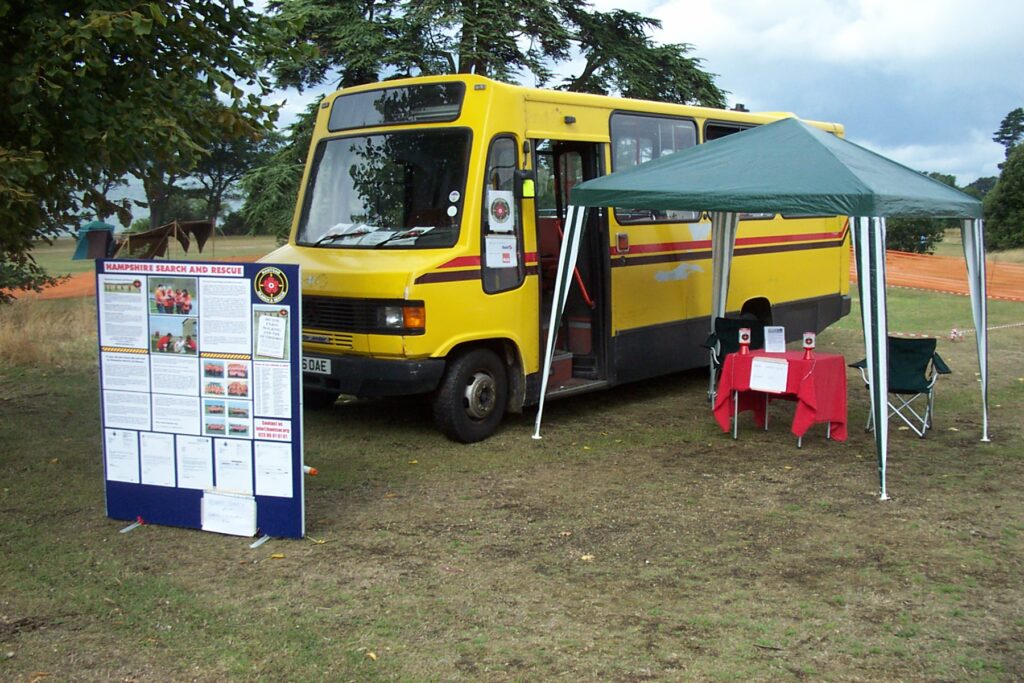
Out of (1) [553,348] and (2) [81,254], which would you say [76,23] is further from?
(2) [81,254]

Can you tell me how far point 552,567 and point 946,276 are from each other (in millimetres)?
21616

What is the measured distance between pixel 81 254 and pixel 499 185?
885 inches

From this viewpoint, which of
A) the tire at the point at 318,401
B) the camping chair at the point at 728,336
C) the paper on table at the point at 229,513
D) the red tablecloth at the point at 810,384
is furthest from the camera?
the tire at the point at 318,401

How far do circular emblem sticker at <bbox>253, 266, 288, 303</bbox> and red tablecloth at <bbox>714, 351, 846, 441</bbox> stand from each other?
4086mm

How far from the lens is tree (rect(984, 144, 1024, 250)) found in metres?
31.3

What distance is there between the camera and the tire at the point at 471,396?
8.05 metres

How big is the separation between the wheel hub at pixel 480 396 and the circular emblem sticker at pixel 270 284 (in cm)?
278

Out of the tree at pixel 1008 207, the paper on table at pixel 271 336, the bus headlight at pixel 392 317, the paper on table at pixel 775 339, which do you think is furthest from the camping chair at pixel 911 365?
the tree at pixel 1008 207

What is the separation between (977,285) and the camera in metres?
8.11

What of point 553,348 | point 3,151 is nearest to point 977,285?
point 553,348

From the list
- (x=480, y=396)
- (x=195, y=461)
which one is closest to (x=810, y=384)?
(x=480, y=396)

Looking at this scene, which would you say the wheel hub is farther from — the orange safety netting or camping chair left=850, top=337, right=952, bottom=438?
the orange safety netting

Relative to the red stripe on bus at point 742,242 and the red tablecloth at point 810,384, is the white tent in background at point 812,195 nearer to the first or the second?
the red tablecloth at point 810,384

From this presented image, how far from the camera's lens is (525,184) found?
837 cm
